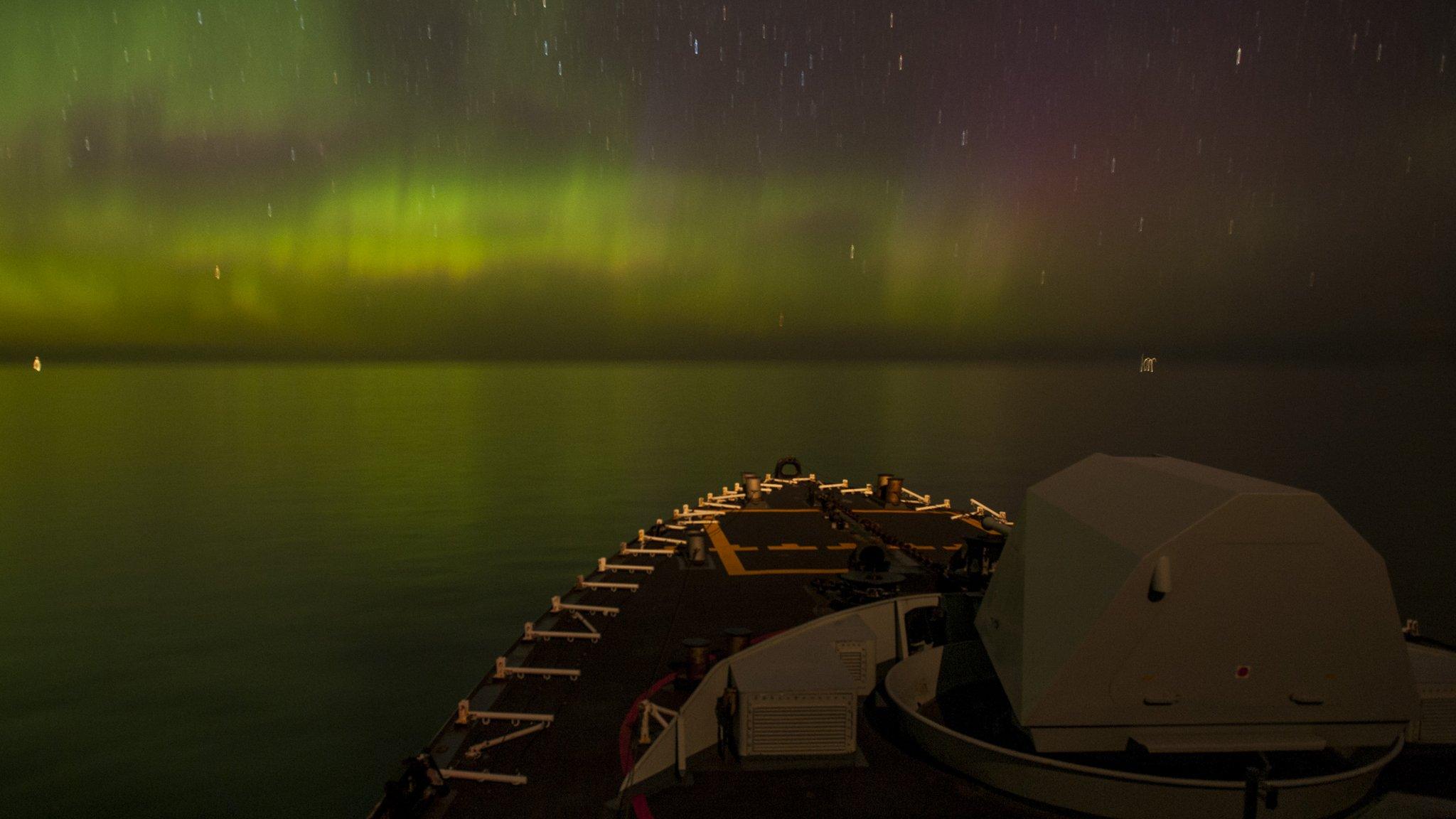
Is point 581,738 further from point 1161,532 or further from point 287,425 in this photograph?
point 287,425

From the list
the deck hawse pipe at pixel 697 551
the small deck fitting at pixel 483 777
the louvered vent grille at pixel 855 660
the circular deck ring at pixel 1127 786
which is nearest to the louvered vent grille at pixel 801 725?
the circular deck ring at pixel 1127 786

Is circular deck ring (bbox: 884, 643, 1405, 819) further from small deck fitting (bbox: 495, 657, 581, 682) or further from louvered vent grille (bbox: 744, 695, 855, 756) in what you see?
small deck fitting (bbox: 495, 657, 581, 682)

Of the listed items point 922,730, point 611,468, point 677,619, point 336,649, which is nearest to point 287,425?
point 611,468

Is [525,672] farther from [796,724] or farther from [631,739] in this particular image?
[796,724]

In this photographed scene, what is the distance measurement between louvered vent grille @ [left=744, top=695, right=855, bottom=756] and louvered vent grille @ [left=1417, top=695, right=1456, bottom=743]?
9289 millimetres

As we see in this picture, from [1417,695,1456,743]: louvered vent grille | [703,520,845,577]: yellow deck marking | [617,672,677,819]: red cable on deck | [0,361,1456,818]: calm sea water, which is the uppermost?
[1417,695,1456,743]: louvered vent grille

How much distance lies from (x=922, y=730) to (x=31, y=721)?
87.2ft

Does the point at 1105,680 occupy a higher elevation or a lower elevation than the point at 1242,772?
higher

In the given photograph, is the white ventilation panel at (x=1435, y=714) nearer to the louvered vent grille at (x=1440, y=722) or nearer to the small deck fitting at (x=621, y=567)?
the louvered vent grille at (x=1440, y=722)

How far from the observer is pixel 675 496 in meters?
71.1

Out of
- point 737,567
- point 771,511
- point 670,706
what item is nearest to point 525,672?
point 670,706

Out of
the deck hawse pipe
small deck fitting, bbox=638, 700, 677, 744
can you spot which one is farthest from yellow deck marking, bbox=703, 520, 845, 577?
small deck fitting, bbox=638, 700, 677, 744

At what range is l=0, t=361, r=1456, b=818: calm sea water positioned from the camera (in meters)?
22.7

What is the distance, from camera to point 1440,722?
13094mm
